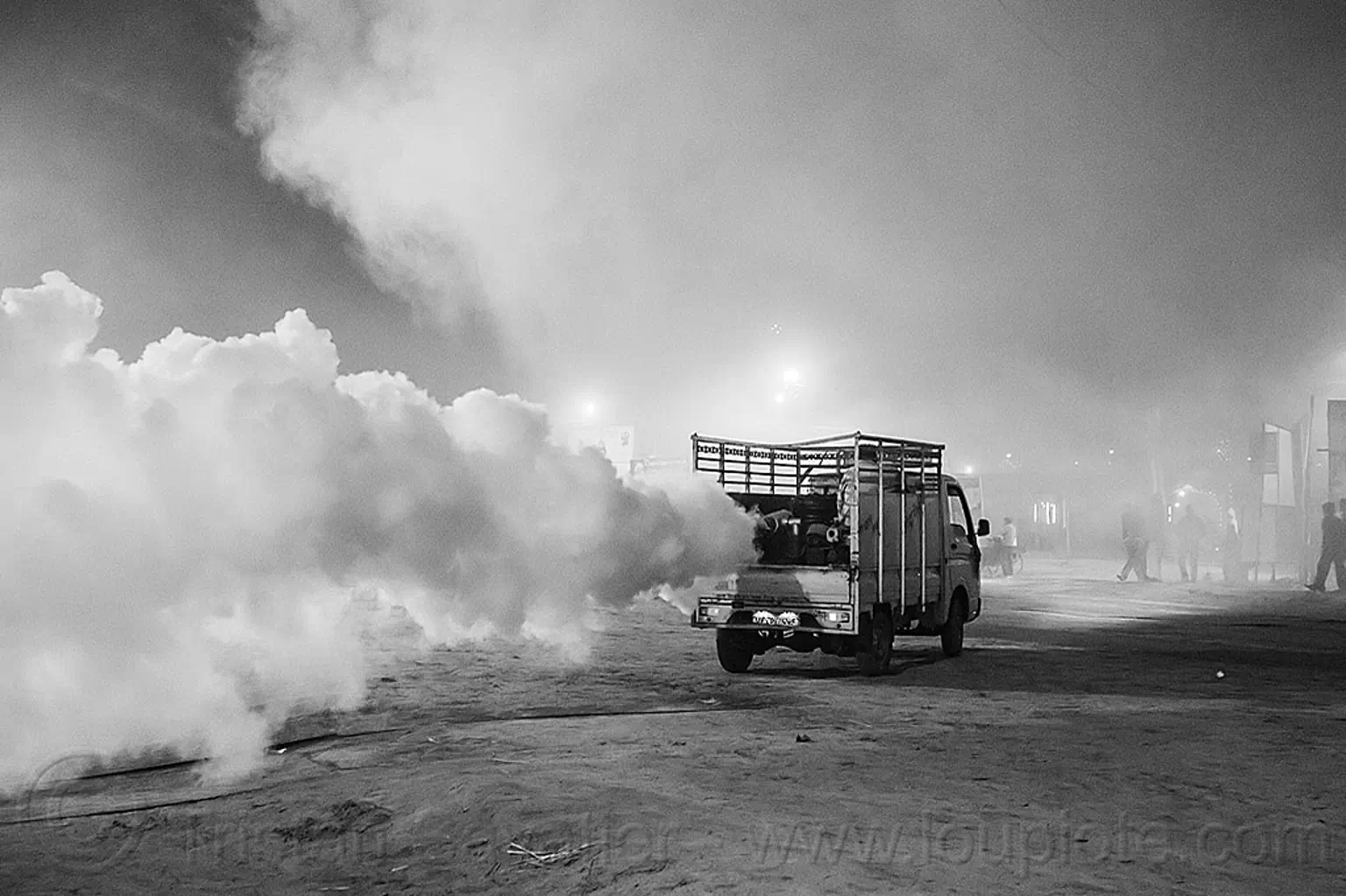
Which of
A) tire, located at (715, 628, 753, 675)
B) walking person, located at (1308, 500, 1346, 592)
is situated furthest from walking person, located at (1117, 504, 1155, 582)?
tire, located at (715, 628, 753, 675)

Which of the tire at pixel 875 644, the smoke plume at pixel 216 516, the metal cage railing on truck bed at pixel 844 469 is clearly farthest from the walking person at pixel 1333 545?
the smoke plume at pixel 216 516

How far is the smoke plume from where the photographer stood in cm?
664

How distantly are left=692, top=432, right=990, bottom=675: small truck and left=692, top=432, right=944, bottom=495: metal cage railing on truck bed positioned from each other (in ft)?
0.07

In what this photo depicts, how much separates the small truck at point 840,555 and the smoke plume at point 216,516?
313 cm

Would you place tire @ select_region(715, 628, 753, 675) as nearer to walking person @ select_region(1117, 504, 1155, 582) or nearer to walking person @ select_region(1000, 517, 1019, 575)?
walking person @ select_region(1117, 504, 1155, 582)

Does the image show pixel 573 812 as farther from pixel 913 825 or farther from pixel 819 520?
pixel 819 520

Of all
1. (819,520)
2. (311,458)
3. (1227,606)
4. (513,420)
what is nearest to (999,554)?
(1227,606)

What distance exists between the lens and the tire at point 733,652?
41.9ft

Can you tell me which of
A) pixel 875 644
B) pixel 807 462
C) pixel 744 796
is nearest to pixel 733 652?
pixel 875 644

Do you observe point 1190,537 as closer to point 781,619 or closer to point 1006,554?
point 1006,554

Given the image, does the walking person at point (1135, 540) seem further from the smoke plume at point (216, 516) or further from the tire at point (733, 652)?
the smoke plume at point (216, 516)

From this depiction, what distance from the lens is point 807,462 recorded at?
48.8 feet

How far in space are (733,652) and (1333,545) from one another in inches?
728

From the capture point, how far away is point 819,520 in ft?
42.7
